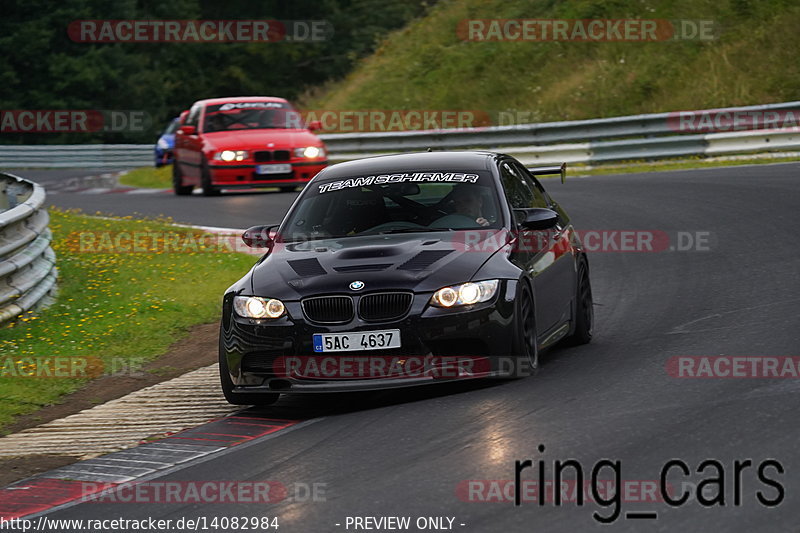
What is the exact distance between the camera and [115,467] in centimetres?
730

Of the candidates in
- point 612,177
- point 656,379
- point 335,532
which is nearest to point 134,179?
point 612,177

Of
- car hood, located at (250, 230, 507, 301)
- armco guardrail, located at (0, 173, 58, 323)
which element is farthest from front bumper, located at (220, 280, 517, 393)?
armco guardrail, located at (0, 173, 58, 323)

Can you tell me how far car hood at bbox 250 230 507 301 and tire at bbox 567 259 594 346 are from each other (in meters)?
1.25

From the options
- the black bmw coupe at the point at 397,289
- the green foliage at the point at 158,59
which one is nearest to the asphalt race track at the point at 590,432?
the black bmw coupe at the point at 397,289

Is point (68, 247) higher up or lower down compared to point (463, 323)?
lower down

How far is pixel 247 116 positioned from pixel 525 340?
54.6ft

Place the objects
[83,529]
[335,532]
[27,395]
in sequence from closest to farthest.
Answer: [335,532] < [83,529] < [27,395]

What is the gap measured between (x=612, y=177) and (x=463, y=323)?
15.1 metres

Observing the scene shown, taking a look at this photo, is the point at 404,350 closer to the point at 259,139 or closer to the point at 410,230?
the point at 410,230

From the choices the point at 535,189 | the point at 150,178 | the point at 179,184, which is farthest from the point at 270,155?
the point at 535,189

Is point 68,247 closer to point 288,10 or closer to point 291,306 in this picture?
point 291,306

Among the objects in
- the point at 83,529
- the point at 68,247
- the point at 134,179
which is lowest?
the point at 134,179

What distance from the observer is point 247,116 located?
79.7 feet

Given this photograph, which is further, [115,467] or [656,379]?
[656,379]
